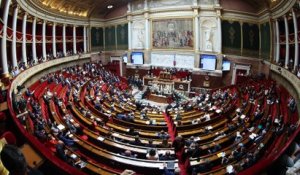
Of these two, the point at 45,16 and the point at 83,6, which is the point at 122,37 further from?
the point at 45,16

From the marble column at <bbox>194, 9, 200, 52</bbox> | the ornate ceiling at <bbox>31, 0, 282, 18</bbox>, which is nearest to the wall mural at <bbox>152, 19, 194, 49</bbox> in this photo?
the marble column at <bbox>194, 9, 200, 52</bbox>

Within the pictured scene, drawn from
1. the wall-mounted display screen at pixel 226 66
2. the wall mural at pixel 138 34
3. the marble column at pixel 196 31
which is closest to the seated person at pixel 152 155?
the wall-mounted display screen at pixel 226 66

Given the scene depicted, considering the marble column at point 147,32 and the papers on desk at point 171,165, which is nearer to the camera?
the papers on desk at point 171,165

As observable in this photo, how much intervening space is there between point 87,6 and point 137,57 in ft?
27.9

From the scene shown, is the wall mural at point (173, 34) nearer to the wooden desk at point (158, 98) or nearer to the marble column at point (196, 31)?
the marble column at point (196, 31)

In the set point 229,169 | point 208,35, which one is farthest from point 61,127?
point 208,35

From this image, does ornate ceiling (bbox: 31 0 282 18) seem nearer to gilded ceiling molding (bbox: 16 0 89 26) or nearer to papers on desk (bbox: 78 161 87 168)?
gilded ceiling molding (bbox: 16 0 89 26)

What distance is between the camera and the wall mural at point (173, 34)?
1008 inches

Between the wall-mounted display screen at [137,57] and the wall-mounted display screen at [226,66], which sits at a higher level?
the wall-mounted display screen at [137,57]

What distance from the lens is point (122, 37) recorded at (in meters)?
31.2

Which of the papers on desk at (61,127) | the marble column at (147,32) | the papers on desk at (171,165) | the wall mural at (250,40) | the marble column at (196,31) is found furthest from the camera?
the marble column at (147,32)

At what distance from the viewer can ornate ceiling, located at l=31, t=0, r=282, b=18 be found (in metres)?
21.4

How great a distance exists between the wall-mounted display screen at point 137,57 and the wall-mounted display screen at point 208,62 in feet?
23.4

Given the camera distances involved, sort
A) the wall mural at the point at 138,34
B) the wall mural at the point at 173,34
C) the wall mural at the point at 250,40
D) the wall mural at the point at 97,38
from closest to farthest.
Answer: the wall mural at the point at 250,40
the wall mural at the point at 173,34
the wall mural at the point at 138,34
the wall mural at the point at 97,38
